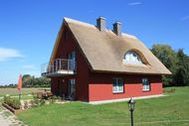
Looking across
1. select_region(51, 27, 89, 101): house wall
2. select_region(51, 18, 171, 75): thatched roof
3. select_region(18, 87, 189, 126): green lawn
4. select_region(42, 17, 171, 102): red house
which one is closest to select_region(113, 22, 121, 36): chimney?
select_region(42, 17, 171, 102): red house

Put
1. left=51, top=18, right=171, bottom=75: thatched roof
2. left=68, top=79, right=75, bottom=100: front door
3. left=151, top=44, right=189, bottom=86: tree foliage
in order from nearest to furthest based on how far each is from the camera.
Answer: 1. left=51, top=18, right=171, bottom=75: thatched roof
2. left=68, top=79, right=75, bottom=100: front door
3. left=151, top=44, right=189, bottom=86: tree foliage

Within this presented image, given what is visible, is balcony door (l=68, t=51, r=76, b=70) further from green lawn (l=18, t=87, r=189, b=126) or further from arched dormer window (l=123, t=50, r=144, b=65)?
green lawn (l=18, t=87, r=189, b=126)

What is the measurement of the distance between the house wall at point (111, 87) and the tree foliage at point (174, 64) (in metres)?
28.0

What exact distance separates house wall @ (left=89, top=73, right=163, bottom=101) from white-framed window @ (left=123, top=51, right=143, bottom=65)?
1506 millimetres

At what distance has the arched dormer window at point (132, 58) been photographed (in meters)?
31.9

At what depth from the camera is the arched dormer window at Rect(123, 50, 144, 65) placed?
31.9 m

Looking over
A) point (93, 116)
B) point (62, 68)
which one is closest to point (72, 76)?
point (62, 68)

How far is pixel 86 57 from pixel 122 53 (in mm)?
5398

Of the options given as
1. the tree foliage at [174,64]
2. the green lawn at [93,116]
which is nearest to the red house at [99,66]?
the green lawn at [93,116]

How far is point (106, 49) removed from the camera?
30391 mm

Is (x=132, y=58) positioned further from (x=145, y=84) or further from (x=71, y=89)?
(x=71, y=89)

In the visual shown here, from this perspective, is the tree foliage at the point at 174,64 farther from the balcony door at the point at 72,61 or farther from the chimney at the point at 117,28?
the balcony door at the point at 72,61

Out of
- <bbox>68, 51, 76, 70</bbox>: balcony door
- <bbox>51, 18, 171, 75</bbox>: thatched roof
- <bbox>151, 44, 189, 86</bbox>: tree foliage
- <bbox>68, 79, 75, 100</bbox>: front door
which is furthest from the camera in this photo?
<bbox>151, 44, 189, 86</bbox>: tree foliage

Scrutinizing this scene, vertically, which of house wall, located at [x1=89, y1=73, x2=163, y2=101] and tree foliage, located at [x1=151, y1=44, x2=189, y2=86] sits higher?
tree foliage, located at [x1=151, y1=44, x2=189, y2=86]
